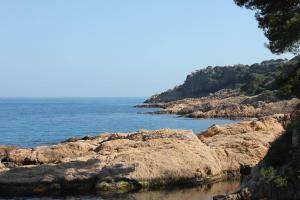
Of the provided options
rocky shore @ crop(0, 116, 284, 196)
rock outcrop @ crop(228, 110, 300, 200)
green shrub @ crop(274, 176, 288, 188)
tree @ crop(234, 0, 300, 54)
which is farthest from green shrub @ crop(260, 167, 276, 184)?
rocky shore @ crop(0, 116, 284, 196)

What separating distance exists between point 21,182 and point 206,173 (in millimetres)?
11185

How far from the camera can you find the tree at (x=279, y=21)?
24.6 meters

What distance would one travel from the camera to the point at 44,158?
36781 mm

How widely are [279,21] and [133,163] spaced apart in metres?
12.3

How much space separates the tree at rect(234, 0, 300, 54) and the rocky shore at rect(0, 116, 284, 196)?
10.3 m

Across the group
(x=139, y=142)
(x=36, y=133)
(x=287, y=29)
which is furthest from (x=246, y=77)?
(x=287, y=29)

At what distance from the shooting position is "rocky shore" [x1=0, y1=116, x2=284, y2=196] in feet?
101


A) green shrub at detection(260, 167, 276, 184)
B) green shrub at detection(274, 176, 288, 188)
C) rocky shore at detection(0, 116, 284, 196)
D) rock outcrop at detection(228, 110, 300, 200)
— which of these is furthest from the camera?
rocky shore at detection(0, 116, 284, 196)

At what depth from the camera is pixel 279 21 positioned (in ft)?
82.7

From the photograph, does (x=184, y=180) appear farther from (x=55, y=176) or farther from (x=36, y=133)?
(x=36, y=133)

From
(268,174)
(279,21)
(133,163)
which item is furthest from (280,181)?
(133,163)

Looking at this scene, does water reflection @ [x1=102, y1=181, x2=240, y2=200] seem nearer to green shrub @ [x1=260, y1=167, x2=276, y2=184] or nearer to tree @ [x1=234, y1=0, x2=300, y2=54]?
green shrub @ [x1=260, y1=167, x2=276, y2=184]

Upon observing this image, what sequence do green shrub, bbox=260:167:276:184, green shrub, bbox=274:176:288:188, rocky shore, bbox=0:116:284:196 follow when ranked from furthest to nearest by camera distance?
rocky shore, bbox=0:116:284:196 < green shrub, bbox=260:167:276:184 < green shrub, bbox=274:176:288:188

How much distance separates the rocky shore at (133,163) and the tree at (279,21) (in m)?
10.3
